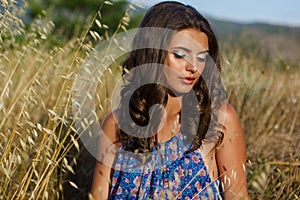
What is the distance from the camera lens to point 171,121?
2.13 m

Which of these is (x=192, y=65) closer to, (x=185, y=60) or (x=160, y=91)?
(x=185, y=60)

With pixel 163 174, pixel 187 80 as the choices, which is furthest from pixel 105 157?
pixel 187 80

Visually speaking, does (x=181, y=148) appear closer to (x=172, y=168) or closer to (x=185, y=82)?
(x=172, y=168)

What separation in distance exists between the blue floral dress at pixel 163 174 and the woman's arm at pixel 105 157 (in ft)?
0.11

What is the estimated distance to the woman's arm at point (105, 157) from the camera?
6.66 ft

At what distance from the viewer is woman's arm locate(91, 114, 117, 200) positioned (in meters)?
2.03

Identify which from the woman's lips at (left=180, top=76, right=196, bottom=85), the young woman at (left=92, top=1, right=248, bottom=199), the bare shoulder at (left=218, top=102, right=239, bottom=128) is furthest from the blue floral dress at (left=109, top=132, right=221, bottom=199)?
the woman's lips at (left=180, top=76, right=196, bottom=85)

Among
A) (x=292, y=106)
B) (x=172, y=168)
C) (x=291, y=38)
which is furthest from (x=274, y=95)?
(x=291, y=38)

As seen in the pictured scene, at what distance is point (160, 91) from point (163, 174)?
31cm

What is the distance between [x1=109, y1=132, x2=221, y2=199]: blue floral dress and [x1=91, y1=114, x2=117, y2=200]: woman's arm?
0.03 m

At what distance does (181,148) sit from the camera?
2043 mm

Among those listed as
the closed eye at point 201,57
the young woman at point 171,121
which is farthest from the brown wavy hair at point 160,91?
the closed eye at point 201,57

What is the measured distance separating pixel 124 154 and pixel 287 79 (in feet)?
7.19

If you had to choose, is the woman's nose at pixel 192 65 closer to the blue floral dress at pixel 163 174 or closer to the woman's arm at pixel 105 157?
the blue floral dress at pixel 163 174
